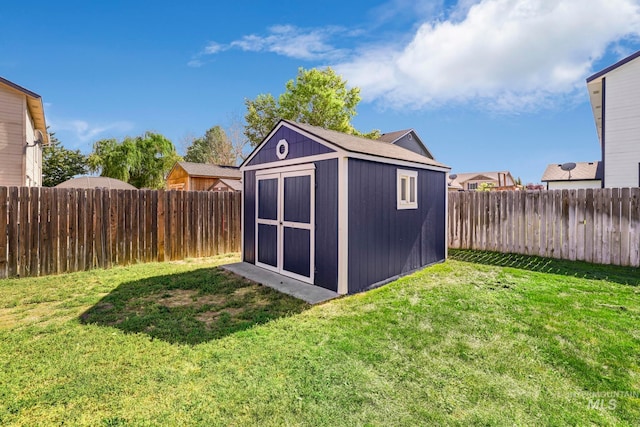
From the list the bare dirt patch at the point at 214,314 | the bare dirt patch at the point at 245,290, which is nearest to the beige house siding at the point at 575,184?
the bare dirt patch at the point at 245,290

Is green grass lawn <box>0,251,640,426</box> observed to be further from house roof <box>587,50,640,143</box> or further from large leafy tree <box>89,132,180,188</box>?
large leafy tree <box>89,132,180,188</box>

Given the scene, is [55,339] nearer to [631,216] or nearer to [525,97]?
[631,216]

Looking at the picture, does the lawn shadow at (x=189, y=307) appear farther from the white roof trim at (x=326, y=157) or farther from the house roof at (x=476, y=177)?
the house roof at (x=476, y=177)

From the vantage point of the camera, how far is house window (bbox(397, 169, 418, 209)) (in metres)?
5.91

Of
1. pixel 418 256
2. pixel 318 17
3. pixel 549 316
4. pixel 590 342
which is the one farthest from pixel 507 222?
pixel 318 17

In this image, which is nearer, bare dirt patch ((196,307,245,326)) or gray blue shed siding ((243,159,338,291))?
bare dirt patch ((196,307,245,326))

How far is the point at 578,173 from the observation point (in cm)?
2500

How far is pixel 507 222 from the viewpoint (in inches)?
330

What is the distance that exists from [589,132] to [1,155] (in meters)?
25.5

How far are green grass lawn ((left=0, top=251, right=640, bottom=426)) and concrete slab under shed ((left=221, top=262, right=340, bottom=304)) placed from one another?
0.79 ft

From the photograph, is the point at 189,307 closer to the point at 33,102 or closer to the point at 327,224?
the point at 327,224

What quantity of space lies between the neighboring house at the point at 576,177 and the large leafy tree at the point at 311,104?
52.1 ft

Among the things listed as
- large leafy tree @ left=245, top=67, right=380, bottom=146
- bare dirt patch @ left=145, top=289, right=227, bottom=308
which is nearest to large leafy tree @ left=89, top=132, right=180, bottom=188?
large leafy tree @ left=245, top=67, right=380, bottom=146

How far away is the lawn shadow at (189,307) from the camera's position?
3.53m
